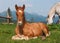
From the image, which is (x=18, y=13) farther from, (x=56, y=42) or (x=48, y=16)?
(x=48, y=16)

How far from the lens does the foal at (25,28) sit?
10.7m

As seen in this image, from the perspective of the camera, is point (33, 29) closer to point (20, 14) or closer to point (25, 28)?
point (25, 28)

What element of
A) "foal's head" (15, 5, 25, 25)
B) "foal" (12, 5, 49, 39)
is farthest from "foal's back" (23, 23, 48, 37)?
"foal's head" (15, 5, 25, 25)

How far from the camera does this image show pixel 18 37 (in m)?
11.0

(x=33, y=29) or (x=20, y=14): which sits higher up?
(x=20, y=14)

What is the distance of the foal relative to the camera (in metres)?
10.7

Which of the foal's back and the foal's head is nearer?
the foal's head

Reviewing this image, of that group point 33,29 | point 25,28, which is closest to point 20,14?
point 25,28

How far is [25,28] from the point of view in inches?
438

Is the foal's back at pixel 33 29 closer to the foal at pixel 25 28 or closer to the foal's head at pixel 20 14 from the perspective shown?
the foal at pixel 25 28

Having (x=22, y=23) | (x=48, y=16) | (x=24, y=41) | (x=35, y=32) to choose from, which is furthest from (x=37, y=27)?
(x=48, y=16)

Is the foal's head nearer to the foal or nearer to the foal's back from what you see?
the foal

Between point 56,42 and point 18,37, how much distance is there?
194cm

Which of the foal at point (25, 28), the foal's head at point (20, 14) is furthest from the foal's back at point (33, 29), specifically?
the foal's head at point (20, 14)
